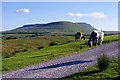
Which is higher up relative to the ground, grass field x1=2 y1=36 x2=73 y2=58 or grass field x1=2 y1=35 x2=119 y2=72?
grass field x1=2 y1=35 x2=119 y2=72

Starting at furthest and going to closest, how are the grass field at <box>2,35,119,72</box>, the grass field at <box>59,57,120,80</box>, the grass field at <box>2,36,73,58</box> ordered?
1. the grass field at <box>2,36,73,58</box>
2. the grass field at <box>2,35,119,72</box>
3. the grass field at <box>59,57,120,80</box>

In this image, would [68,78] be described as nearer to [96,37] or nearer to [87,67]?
[87,67]

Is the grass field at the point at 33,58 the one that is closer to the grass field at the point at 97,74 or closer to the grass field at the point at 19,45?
the grass field at the point at 97,74

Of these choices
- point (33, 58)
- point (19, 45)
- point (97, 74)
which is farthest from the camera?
point (19, 45)

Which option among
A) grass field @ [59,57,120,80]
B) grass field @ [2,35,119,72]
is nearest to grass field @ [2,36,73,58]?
grass field @ [2,35,119,72]

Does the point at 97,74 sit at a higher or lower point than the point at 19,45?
higher

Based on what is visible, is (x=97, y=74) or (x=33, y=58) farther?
(x=33, y=58)

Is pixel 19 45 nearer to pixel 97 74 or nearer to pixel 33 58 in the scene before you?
pixel 33 58

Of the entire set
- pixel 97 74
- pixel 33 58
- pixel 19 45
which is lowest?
pixel 19 45

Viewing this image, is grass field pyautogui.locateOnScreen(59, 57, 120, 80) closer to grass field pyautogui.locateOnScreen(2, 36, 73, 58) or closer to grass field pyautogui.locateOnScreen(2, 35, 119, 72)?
grass field pyautogui.locateOnScreen(2, 35, 119, 72)

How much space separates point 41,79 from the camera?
46.4ft

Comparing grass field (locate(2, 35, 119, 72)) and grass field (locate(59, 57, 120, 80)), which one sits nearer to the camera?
grass field (locate(59, 57, 120, 80))

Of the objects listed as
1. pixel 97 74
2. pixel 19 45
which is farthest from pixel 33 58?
pixel 19 45

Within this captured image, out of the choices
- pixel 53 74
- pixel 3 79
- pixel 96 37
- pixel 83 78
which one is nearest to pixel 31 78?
pixel 53 74
